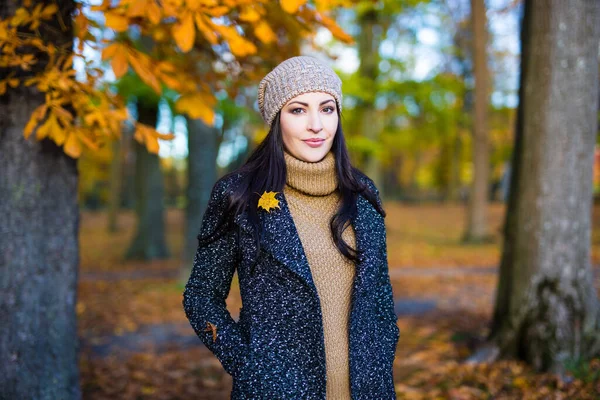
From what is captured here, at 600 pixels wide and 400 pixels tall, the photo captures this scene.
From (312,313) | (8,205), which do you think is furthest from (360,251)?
(8,205)

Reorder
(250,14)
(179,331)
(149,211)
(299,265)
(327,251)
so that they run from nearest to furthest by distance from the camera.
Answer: (299,265), (327,251), (250,14), (179,331), (149,211)

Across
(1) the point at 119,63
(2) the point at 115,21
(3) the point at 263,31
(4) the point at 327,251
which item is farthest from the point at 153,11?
(4) the point at 327,251

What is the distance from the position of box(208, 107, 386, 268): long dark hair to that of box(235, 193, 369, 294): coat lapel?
3 centimetres

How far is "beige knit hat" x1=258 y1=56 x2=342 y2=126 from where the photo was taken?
1987 mm

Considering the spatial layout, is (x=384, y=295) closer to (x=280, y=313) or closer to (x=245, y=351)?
(x=280, y=313)

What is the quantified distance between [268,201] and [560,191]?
2898mm

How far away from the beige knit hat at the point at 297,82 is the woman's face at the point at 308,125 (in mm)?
26

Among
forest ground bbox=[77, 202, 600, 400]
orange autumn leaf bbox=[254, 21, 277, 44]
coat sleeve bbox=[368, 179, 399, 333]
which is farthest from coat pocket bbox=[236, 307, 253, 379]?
forest ground bbox=[77, 202, 600, 400]

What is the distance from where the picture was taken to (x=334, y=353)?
190 centimetres

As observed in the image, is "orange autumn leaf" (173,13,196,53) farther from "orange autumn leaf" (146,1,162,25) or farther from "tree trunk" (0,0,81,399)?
"tree trunk" (0,0,81,399)

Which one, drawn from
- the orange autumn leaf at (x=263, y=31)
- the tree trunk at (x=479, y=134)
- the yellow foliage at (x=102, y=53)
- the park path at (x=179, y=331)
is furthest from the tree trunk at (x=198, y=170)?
the tree trunk at (x=479, y=134)

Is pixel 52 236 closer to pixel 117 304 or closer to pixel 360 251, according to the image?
pixel 360 251

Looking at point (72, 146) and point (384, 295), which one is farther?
point (72, 146)

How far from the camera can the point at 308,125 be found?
2.00 m
